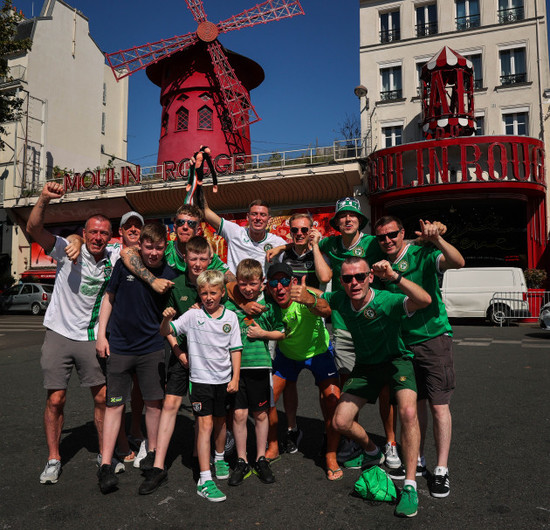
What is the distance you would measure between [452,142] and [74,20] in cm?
2829

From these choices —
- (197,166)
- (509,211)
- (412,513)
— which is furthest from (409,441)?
(509,211)

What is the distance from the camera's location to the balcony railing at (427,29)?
70.3 feet

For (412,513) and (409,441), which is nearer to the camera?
(412,513)

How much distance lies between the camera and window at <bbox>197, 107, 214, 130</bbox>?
25188mm

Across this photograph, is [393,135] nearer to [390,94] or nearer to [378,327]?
[390,94]

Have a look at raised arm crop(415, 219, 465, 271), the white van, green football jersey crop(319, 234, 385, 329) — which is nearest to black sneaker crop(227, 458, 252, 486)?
green football jersey crop(319, 234, 385, 329)

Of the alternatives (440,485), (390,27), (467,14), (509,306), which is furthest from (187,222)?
(390,27)

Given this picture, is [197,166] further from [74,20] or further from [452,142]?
[74,20]

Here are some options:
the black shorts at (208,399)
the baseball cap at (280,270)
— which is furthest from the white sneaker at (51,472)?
the baseball cap at (280,270)

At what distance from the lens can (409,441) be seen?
328 cm

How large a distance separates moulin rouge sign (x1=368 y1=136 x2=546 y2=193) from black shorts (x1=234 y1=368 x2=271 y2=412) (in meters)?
15.8

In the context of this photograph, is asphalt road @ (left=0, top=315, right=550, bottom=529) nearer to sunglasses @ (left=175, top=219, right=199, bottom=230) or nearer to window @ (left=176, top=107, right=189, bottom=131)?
sunglasses @ (left=175, top=219, right=199, bottom=230)

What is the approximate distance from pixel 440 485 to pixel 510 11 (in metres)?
22.9

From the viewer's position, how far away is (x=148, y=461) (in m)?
3.75
